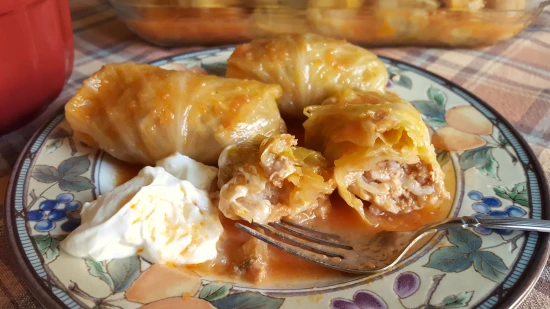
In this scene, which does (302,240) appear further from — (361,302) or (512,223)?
(512,223)

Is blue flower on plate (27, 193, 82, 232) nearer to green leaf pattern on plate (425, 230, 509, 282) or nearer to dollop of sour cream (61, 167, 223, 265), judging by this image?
dollop of sour cream (61, 167, 223, 265)

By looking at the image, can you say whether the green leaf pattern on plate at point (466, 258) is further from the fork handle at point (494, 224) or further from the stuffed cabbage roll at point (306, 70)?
the stuffed cabbage roll at point (306, 70)

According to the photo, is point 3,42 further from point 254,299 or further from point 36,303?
point 254,299

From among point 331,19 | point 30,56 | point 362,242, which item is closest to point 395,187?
point 362,242

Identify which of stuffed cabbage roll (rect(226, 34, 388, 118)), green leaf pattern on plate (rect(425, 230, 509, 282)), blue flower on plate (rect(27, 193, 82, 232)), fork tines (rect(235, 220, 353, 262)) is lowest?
fork tines (rect(235, 220, 353, 262))

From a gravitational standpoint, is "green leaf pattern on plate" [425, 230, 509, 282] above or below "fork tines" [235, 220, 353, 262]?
above

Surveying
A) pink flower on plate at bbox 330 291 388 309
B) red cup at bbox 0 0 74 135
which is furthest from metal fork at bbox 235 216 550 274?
red cup at bbox 0 0 74 135

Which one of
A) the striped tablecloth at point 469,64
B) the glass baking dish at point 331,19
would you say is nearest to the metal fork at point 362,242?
the striped tablecloth at point 469,64
